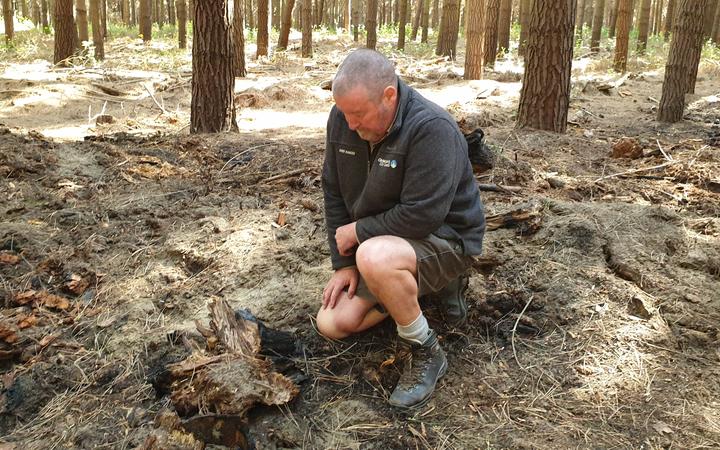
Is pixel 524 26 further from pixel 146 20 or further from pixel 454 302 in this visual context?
pixel 454 302

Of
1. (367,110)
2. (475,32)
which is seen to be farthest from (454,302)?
(475,32)

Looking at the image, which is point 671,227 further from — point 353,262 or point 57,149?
point 57,149

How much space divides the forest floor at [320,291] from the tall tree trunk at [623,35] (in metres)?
7.17

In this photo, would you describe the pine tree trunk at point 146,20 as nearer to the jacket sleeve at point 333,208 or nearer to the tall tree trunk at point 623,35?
the tall tree trunk at point 623,35

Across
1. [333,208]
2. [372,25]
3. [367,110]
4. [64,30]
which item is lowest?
[333,208]

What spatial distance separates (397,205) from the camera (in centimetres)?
248

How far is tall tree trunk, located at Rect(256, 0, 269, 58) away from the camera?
1334cm

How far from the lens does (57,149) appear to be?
5570 millimetres

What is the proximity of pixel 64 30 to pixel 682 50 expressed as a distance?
35.1 feet

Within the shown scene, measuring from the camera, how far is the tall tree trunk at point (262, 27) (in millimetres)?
13344

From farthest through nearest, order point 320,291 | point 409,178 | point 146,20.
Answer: point 146,20
point 320,291
point 409,178


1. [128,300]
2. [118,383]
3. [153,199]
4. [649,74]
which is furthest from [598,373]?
[649,74]

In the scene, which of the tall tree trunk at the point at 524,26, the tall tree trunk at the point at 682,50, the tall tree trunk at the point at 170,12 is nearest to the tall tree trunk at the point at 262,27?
the tall tree trunk at the point at 524,26

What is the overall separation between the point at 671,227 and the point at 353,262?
7.71 ft
